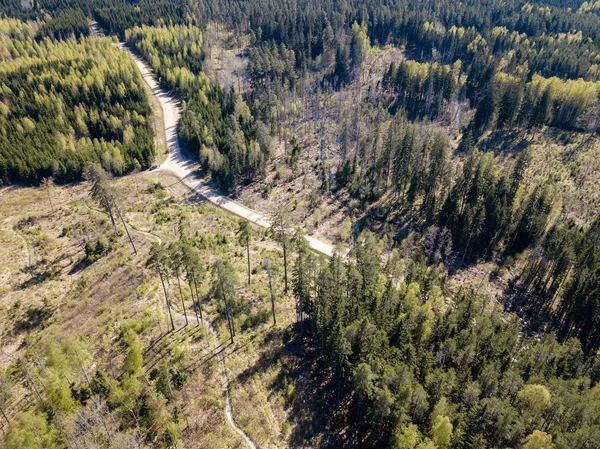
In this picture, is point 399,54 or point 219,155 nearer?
point 219,155

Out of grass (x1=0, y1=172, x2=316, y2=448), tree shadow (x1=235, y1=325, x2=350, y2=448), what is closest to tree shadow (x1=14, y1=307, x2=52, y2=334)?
grass (x1=0, y1=172, x2=316, y2=448)

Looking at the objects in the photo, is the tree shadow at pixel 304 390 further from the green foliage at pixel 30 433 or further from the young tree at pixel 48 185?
the young tree at pixel 48 185

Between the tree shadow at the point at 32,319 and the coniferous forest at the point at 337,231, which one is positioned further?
the tree shadow at the point at 32,319

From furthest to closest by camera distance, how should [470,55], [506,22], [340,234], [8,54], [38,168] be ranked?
[506,22], [470,55], [8,54], [38,168], [340,234]

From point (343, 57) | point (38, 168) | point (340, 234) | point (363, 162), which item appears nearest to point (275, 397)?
point (340, 234)

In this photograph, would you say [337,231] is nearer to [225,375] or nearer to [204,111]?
[225,375]

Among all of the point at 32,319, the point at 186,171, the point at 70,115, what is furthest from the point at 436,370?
the point at 70,115

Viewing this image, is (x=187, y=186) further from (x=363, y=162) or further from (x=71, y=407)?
(x=71, y=407)

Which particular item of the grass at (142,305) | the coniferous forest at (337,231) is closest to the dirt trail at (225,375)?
the coniferous forest at (337,231)
